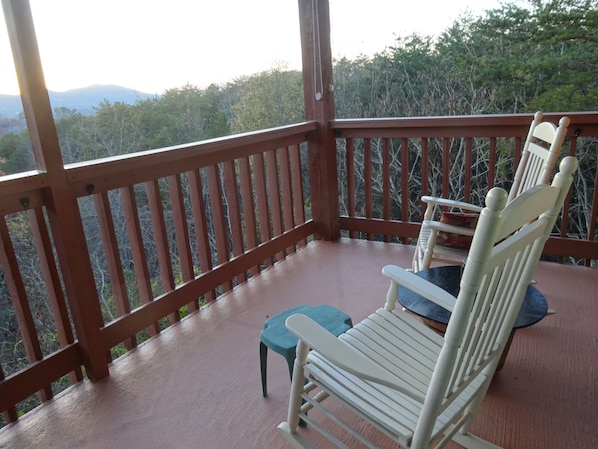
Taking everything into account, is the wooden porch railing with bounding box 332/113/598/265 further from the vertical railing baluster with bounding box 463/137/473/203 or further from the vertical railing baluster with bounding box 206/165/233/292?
the vertical railing baluster with bounding box 206/165/233/292

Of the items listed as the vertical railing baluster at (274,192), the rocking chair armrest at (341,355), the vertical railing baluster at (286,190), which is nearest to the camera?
the rocking chair armrest at (341,355)

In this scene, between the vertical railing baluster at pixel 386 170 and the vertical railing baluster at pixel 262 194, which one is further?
the vertical railing baluster at pixel 386 170

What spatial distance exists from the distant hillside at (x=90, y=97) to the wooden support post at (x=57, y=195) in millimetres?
495

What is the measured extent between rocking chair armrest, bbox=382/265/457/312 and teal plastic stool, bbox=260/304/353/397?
0.41 m

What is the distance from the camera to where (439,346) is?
1.42 m

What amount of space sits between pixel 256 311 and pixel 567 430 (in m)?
1.63

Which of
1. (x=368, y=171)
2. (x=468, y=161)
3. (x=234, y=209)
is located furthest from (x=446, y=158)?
(x=234, y=209)

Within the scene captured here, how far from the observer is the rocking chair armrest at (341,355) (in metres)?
1.05

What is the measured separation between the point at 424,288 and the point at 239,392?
993mm

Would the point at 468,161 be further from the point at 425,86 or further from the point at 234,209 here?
the point at 425,86

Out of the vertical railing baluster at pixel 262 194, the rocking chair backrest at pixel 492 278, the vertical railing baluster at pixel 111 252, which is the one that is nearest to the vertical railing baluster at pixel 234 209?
the vertical railing baluster at pixel 262 194

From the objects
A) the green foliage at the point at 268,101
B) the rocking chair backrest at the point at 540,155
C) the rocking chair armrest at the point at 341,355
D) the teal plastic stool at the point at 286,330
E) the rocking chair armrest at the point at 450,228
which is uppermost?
the green foliage at the point at 268,101

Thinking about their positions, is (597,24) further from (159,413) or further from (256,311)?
(159,413)

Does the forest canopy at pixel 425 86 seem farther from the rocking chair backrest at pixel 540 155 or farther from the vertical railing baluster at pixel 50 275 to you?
the rocking chair backrest at pixel 540 155
